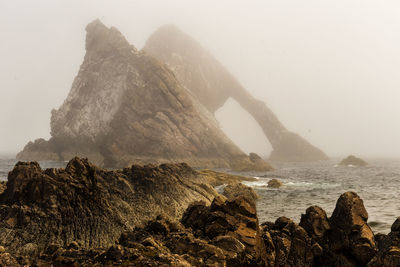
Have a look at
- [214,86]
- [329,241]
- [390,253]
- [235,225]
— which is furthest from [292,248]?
[214,86]

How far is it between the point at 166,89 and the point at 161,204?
73128 millimetres

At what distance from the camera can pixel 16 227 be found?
9.67 meters

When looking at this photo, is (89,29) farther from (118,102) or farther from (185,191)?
(185,191)

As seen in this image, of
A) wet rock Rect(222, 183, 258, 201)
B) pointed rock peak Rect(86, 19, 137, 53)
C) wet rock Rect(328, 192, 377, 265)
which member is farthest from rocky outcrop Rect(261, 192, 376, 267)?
pointed rock peak Rect(86, 19, 137, 53)

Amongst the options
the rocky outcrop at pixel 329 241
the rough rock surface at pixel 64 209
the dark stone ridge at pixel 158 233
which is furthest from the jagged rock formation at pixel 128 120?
the rocky outcrop at pixel 329 241

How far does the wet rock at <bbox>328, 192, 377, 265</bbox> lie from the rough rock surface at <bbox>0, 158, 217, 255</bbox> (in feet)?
20.3

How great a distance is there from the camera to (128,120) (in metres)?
82.5

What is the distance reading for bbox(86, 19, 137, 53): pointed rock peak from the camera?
310ft

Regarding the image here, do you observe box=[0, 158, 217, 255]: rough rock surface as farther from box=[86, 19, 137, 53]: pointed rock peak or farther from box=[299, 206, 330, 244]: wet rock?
box=[86, 19, 137, 53]: pointed rock peak

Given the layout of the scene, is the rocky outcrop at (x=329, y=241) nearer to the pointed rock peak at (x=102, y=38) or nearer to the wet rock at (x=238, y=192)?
the wet rock at (x=238, y=192)

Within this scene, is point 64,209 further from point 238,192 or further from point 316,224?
point 238,192

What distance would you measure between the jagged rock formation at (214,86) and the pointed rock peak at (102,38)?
3348 cm

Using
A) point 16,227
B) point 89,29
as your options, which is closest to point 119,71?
point 89,29

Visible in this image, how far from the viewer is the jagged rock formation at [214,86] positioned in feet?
429
